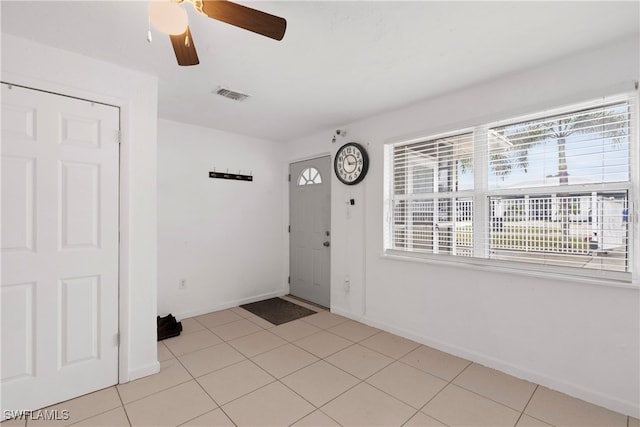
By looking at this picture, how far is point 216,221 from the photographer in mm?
3867

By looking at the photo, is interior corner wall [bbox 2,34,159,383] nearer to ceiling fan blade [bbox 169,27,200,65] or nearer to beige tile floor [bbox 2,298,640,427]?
beige tile floor [bbox 2,298,640,427]

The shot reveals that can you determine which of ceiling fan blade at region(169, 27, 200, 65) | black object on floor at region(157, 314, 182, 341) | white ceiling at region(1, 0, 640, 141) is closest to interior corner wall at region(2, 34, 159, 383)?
white ceiling at region(1, 0, 640, 141)

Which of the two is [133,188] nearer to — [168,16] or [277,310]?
[168,16]

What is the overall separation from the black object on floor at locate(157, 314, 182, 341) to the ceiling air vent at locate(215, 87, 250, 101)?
2422 millimetres

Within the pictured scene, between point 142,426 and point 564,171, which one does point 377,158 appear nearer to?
point 564,171

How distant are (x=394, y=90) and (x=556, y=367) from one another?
100 inches

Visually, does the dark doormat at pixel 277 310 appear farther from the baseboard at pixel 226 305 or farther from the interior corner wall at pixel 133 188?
the interior corner wall at pixel 133 188

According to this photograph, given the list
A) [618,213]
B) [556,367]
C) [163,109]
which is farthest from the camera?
[163,109]

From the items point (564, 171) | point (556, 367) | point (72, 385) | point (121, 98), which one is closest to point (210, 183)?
point (121, 98)

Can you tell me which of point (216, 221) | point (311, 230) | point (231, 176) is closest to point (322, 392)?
point (311, 230)

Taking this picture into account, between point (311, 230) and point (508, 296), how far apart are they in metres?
2.50

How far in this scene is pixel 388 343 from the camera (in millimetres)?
2900

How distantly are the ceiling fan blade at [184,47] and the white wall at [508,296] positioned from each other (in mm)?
2190

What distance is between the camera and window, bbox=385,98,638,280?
195cm
